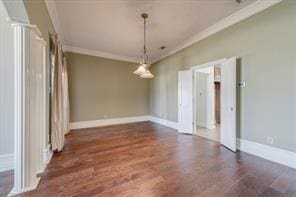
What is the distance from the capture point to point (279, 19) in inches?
114

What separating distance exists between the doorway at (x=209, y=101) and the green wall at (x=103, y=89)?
99.6 inches

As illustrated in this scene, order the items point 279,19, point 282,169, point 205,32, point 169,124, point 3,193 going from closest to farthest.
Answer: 1. point 3,193
2. point 282,169
3. point 279,19
4. point 205,32
5. point 169,124

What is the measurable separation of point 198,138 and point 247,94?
1916 millimetres

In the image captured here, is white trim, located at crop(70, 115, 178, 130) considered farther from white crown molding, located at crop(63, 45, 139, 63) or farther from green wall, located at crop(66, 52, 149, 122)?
white crown molding, located at crop(63, 45, 139, 63)

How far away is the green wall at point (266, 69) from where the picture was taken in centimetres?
277

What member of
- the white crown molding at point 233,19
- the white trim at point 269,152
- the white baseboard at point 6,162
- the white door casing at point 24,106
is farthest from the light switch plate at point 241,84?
the white baseboard at point 6,162

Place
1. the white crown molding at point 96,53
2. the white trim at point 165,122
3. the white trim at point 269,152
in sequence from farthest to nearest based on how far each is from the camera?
the white trim at point 165,122 → the white crown molding at point 96,53 → the white trim at point 269,152

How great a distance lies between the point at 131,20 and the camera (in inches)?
147

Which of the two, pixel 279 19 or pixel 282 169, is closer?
pixel 282 169

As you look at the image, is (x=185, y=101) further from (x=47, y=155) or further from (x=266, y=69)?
(x=47, y=155)

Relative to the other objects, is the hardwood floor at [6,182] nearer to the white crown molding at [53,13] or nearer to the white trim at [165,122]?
the white crown molding at [53,13]

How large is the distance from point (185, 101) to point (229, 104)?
1.70m

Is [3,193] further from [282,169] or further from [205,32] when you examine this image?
[205,32]

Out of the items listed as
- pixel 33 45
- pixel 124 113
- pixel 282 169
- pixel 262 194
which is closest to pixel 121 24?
pixel 33 45
